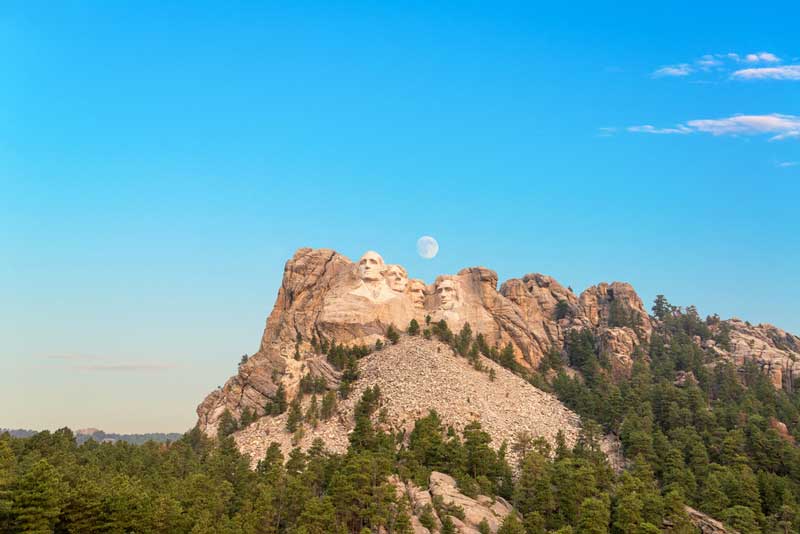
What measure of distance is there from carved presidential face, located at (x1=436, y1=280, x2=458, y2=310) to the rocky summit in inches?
8.3

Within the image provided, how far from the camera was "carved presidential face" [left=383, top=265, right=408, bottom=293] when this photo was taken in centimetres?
13788

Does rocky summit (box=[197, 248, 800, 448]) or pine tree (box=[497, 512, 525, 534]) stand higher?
rocky summit (box=[197, 248, 800, 448])

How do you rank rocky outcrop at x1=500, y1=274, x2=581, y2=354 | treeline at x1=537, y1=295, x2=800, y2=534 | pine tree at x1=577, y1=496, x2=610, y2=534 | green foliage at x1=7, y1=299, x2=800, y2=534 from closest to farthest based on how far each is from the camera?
green foliage at x1=7, y1=299, x2=800, y2=534 → pine tree at x1=577, y1=496, x2=610, y2=534 → treeline at x1=537, y1=295, x2=800, y2=534 → rocky outcrop at x1=500, y1=274, x2=581, y2=354

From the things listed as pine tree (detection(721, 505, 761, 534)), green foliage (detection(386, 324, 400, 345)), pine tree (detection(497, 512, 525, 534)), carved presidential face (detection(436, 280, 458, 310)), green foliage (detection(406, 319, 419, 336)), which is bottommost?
pine tree (detection(497, 512, 525, 534))

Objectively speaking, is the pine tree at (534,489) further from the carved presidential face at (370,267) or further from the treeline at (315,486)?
the carved presidential face at (370,267)

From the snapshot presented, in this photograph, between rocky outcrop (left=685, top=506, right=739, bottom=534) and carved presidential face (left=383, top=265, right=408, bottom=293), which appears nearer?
rocky outcrop (left=685, top=506, right=739, bottom=534)

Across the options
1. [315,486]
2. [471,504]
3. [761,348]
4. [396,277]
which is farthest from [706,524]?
[761,348]

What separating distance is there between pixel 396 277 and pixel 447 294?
34.0ft

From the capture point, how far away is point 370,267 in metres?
136

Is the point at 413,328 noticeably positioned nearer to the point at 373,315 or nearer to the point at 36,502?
the point at 373,315

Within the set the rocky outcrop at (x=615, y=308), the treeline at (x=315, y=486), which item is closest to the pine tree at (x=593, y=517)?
the treeline at (x=315, y=486)

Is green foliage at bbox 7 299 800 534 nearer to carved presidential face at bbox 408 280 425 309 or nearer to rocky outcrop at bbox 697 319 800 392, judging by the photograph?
rocky outcrop at bbox 697 319 800 392

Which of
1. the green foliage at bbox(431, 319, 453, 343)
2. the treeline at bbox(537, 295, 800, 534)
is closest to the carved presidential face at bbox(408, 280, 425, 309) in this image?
the green foliage at bbox(431, 319, 453, 343)

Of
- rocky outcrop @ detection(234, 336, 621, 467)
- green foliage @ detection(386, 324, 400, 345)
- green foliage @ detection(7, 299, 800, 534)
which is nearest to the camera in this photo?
green foliage @ detection(7, 299, 800, 534)
